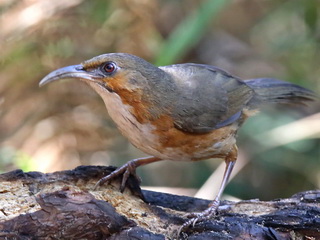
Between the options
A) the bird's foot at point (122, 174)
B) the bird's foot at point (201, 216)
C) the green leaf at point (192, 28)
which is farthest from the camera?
the green leaf at point (192, 28)

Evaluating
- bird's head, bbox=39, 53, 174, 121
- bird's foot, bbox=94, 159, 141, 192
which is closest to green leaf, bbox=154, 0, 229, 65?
bird's head, bbox=39, 53, 174, 121

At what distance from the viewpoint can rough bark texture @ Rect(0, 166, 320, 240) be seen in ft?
9.00

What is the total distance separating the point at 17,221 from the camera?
2.70 metres

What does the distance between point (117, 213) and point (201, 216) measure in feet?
1.79

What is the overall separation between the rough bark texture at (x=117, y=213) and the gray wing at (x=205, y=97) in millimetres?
566

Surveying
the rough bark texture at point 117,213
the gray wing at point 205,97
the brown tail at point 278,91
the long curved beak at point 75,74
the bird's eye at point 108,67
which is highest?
the brown tail at point 278,91

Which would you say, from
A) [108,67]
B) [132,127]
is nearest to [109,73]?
[108,67]

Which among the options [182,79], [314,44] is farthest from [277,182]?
[182,79]

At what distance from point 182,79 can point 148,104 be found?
53 cm

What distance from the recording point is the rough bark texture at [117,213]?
2.74 m

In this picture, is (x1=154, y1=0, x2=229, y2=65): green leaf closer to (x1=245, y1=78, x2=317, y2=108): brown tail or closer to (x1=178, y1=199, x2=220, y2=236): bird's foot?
(x1=245, y1=78, x2=317, y2=108): brown tail

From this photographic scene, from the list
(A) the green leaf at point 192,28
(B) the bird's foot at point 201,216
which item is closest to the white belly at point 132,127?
(B) the bird's foot at point 201,216

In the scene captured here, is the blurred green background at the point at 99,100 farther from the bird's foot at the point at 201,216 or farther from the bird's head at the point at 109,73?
the bird's foot at the point at 201,216

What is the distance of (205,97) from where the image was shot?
4051mm
